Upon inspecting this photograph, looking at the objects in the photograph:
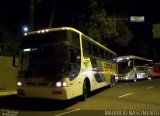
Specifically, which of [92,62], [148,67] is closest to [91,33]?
[148,67]

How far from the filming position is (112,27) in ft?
114

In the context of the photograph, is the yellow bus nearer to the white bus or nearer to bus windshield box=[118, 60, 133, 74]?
the white bus

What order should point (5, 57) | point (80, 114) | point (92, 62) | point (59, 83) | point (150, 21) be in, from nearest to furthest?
point (80, 114) → point (59, 83) → point (92, 62) → point (5, 57) → point (150, 21)

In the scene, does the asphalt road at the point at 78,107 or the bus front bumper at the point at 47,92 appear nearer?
the asphalt road at the point at 78,107

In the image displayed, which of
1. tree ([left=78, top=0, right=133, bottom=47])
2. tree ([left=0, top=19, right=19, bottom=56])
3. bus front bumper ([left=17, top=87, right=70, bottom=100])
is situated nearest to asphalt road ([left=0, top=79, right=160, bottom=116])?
bus front bumper ([left=17, top=87, right=70, bottom=100])

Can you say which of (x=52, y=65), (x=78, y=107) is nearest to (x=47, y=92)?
(x=52, y=65)

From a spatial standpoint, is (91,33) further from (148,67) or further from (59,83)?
(59,83)

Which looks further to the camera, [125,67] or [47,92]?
[125,67]

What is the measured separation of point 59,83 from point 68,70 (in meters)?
0.68

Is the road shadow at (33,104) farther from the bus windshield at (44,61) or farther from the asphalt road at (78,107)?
the bus windshield at (44,61)

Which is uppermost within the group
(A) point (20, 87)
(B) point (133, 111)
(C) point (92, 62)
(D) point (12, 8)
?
(D) point (12, 8)

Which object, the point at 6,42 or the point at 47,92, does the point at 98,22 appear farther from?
the point at 47,92

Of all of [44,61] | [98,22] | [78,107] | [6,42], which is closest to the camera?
[44,61]

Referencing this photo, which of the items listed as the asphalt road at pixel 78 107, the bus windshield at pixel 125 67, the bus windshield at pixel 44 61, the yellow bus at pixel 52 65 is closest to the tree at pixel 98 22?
the bus windshield at pixel 125 67
